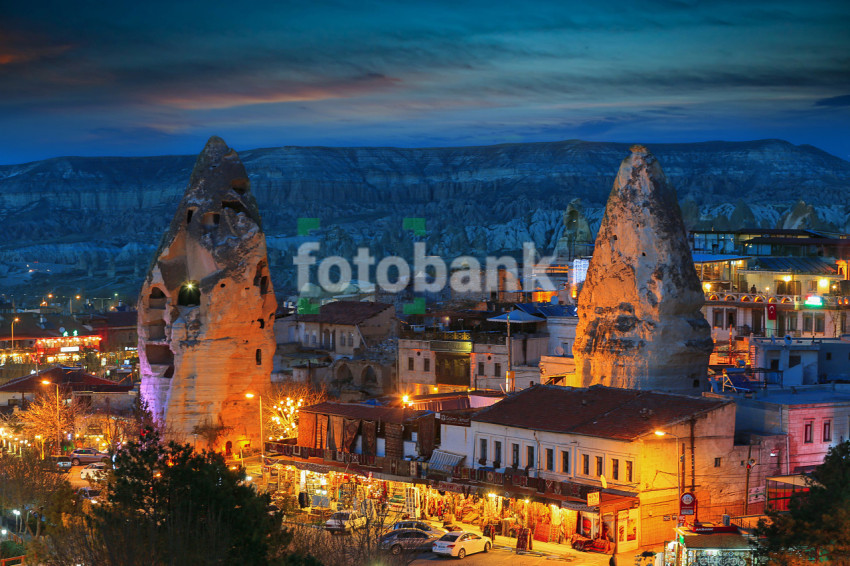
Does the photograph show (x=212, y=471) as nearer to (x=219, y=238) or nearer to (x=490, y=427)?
(x=490, y=427)

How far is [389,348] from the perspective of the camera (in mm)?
98625

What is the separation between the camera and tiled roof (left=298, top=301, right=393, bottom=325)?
342 feet

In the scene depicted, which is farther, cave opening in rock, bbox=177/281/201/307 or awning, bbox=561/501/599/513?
cave opening in rock, bbox=177/281/201/307

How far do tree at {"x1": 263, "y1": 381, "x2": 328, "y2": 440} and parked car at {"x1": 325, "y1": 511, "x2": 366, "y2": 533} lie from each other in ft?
54.0

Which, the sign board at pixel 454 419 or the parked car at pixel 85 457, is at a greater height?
the sign board at pixel 454 419

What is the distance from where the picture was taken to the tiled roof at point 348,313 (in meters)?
104

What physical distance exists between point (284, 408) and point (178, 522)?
33881mm

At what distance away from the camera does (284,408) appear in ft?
231

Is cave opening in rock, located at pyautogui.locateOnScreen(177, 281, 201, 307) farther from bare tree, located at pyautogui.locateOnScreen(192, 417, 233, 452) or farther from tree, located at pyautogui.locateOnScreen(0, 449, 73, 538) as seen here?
tree, located at pyautogui.locateOnScreen(0, 449, 73, 538)

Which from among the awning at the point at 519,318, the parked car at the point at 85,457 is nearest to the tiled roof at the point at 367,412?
the parked car at the point at 85,457

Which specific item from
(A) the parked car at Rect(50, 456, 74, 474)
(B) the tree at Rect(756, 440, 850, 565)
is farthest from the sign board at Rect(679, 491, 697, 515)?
(A) the parked car at Rect(50, 456, 74, 474)

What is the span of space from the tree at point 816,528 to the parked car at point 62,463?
37075 mm

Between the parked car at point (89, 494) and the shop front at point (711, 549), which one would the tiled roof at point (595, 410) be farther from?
the parked car at point (89, 494)

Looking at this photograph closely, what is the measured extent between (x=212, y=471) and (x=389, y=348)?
59639 millimetres
